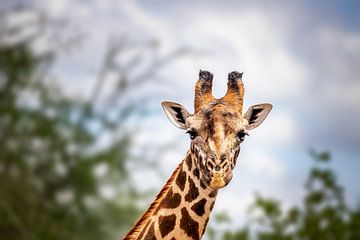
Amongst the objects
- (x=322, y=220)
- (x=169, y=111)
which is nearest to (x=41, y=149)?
(x=322, y=220)

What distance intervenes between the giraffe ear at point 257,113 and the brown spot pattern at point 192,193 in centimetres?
67

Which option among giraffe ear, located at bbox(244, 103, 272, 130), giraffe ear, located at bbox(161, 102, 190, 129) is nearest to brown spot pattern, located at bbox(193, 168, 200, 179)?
giraffe ear, located at bbox(161, 102, 190, 129)

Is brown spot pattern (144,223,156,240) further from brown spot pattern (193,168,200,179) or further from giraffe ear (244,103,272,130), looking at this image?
giraffe ear (244,103,272,130)

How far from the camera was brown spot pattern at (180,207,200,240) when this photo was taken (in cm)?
526

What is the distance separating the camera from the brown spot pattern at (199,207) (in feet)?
17.4

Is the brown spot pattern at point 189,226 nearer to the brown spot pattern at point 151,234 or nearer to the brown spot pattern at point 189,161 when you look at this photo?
the brown spot pattern at point 151,234

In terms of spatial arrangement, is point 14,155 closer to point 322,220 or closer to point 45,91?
point 45,91

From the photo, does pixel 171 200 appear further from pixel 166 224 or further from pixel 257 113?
pixel 257 113

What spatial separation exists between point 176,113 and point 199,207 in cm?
75

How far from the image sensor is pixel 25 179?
21.9 metres

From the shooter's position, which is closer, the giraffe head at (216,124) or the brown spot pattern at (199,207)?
the giraffe head at (216,124)

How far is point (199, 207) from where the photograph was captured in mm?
5316

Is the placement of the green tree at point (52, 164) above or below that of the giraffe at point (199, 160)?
above

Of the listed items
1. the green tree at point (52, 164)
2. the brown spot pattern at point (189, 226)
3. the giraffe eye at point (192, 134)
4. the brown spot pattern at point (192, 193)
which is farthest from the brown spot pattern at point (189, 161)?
the green tree at point (52, 164)
